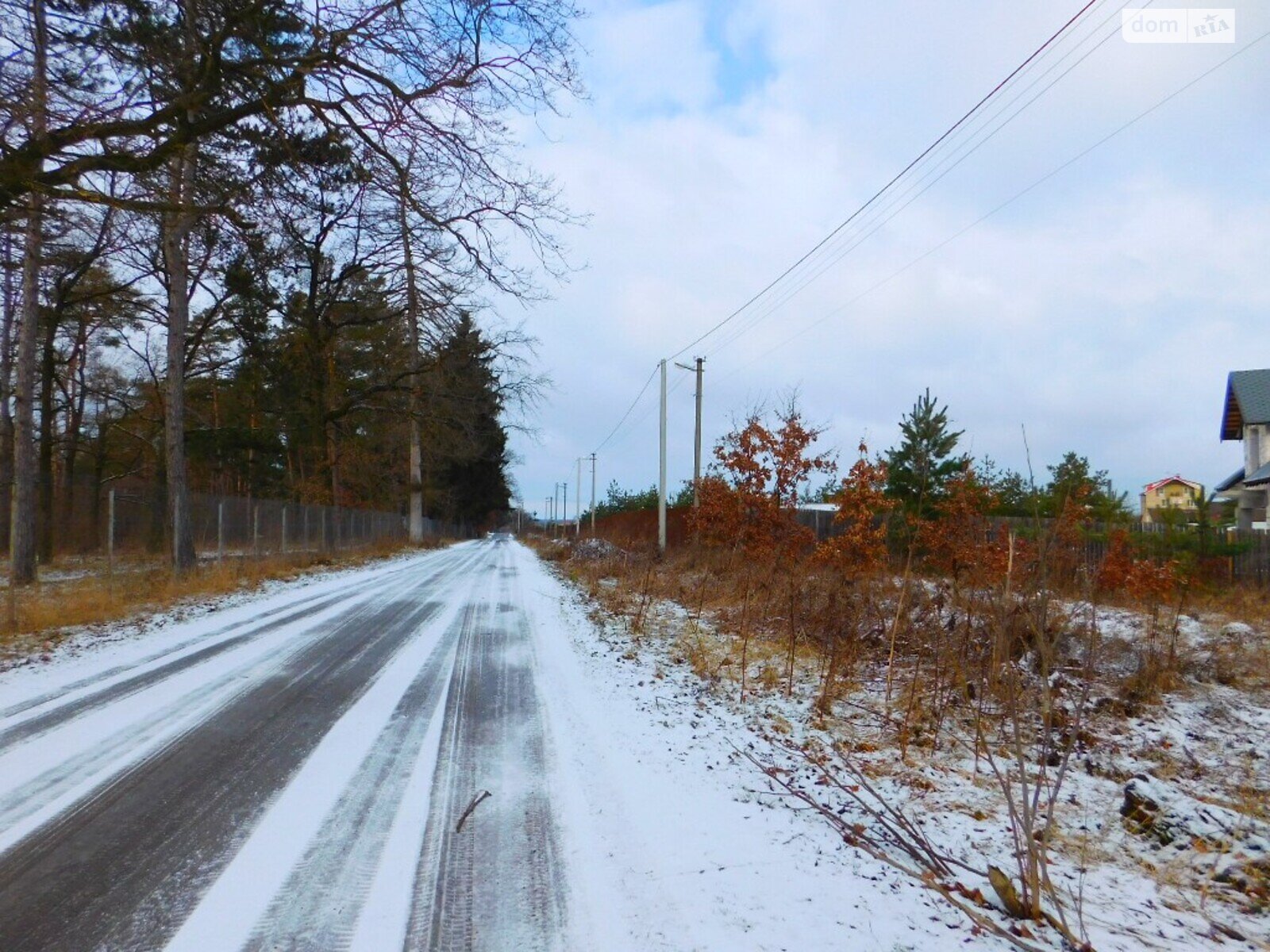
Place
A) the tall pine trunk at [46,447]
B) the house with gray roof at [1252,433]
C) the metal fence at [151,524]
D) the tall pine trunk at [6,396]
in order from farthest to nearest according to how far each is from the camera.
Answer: the house with gray roof at [1252,433]
the tall pine trunk at [46,447]
the tall pine trunk at [6,396]
the metal fence at [151,524]

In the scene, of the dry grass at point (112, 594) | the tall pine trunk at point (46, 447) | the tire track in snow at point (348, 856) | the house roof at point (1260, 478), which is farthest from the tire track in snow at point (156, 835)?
the house roof at point (1260, 478)

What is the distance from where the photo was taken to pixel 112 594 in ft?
41.9

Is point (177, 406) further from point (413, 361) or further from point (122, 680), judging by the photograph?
point (413, 361)

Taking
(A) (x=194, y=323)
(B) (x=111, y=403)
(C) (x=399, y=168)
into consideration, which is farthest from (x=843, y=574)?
(B) (x=111, y=403)

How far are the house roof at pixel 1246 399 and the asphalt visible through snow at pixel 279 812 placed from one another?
3157cm

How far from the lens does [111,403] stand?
106 feet

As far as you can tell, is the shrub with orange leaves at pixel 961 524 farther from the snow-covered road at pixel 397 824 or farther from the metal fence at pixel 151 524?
the metal fence at pixel 151 524

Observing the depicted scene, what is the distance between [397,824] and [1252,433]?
34644mm

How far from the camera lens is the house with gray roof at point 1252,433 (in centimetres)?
2761

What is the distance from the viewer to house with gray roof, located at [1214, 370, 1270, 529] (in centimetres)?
2761

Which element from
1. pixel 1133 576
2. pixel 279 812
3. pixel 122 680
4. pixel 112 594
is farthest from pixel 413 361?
pixel 279 812

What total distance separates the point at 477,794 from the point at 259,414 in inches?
1214

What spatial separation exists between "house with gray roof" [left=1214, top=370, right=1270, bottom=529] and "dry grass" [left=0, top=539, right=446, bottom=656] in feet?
99.7

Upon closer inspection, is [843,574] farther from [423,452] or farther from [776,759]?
[423,452]
